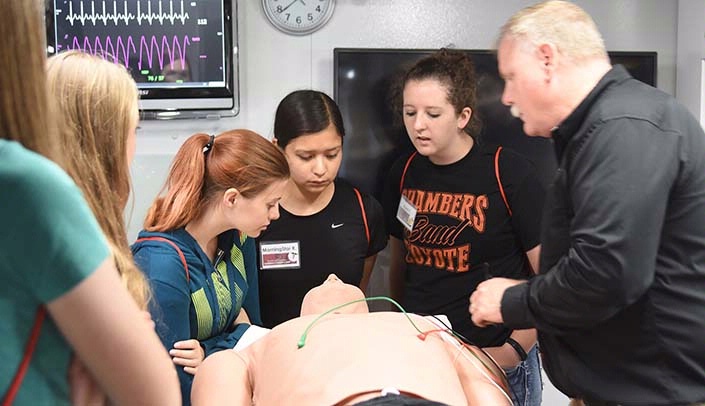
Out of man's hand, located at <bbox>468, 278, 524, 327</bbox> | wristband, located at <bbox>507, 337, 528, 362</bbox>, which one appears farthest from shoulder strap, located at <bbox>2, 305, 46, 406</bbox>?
wristband, located at <bbox>507, 337, 528, 362</bbox>

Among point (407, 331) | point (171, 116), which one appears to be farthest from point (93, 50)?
point (407, 331)

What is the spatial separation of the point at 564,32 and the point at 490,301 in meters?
0.55

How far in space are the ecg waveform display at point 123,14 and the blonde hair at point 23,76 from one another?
7.03 ft

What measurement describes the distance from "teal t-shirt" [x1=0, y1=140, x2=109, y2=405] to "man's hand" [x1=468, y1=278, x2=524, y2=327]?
99 centimetres

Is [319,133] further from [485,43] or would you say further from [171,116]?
Answer: [485,43]

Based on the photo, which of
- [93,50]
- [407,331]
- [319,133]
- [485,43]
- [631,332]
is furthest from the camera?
[485,43]

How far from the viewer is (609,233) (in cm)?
138

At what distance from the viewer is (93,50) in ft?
9.32

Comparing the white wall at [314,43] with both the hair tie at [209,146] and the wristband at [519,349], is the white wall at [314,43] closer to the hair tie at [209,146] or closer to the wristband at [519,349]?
the hair tie at [209,146]

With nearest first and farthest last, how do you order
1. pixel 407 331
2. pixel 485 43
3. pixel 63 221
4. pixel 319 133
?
1. pixel 63 221
2. pixel 407 331
3. pixel 319 133
4. pixel 485 43

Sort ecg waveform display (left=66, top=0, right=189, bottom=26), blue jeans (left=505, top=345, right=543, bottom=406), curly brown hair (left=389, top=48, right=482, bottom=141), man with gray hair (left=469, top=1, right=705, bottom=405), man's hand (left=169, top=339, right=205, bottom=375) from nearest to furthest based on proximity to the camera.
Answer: man with gray hair (left=469, top=1, right=705, bottom=405), man's hand (left=169, top=339, right=205, bottom=375), blue jeans (left=505, top=345, right=543, bottom=406), curly brown hair (left=389, top=48, right=482, bottom=141), ecg waveform display (left=66, top=0, right=189, bottom=26)

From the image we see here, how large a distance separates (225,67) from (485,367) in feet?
5.34

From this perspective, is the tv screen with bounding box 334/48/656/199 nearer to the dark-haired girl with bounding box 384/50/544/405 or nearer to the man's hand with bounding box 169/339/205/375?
the dark-haired girl with bounding box 384/50/544/405

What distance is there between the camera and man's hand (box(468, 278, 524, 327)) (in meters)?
1.59
